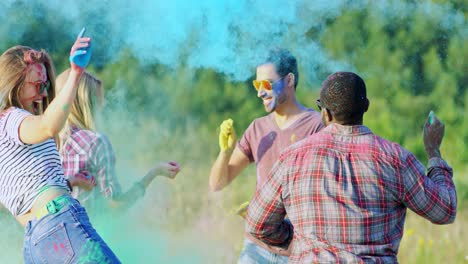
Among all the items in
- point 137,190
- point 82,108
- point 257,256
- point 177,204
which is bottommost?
point 177,204

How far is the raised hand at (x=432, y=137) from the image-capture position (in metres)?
2.37

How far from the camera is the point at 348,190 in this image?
2.15m

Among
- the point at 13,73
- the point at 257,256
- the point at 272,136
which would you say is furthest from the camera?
the point at 272,136

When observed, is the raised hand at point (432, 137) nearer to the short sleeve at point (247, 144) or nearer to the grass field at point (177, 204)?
the short sleeve at point (247, 144)

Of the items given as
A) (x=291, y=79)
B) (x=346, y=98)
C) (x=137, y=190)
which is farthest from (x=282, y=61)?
(x=346, y=98)

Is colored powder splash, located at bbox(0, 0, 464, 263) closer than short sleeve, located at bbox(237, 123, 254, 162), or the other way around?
short sleeve, located at bbox(237, 123, 254, 162)

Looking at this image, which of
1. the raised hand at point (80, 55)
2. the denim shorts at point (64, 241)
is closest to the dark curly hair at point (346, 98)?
the raised hand at point (80, 55)

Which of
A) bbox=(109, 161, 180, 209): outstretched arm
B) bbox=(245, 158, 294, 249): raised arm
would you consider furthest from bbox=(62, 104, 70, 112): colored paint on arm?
bbox=(109, 161, 180, 209): outstretched arm

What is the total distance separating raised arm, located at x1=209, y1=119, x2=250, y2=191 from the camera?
3264 mm

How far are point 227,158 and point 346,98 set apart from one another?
44.4 inches

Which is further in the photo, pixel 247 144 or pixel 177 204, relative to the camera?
pixel 177 204

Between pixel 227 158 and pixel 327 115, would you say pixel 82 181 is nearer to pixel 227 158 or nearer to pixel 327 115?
pixel 227 158

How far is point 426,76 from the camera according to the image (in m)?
4.41

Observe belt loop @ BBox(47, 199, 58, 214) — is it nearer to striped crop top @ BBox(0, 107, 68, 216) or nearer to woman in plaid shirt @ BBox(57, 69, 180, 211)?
striped crop top @ BBox(0, 107, 68, 216)
